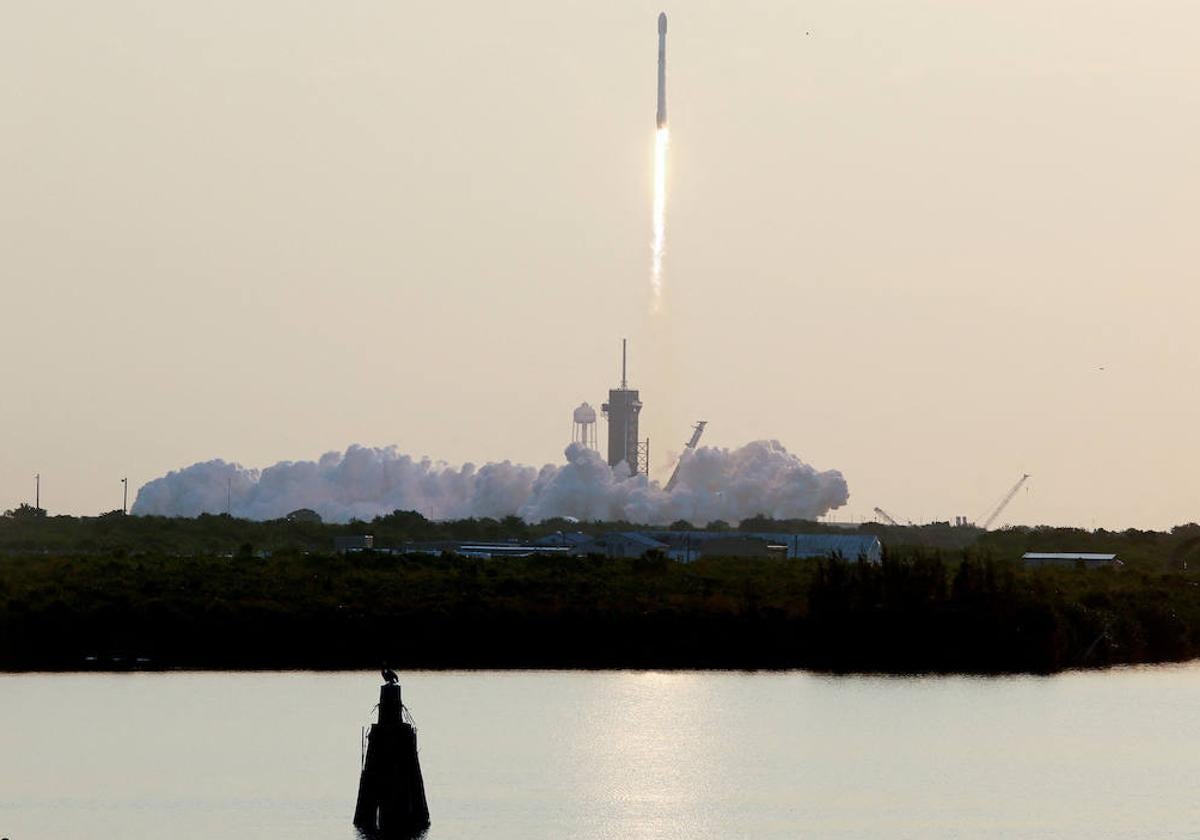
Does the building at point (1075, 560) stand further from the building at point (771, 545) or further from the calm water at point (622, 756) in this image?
the calm water at point (622, 756)

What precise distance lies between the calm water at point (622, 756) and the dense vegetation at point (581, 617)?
7195 millimetres

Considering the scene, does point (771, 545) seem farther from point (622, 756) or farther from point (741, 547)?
point (622, 756)

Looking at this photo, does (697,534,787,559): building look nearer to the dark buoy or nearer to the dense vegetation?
the dense vegetation

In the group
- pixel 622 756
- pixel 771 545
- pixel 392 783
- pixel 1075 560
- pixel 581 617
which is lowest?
pixel 622 756

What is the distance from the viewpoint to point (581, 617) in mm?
108062

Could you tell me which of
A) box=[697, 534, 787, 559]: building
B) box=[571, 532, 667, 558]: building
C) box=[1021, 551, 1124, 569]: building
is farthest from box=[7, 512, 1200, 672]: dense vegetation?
box=[697, 534, 787, 559]: building

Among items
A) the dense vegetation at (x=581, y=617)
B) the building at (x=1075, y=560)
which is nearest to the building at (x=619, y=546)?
the building at (x=1075, y=560)

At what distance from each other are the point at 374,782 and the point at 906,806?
1494 centimetres

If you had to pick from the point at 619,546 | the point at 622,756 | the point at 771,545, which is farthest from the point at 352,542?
the point at 622,756

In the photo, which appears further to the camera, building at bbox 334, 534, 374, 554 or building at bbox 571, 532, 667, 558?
building at bbox 334, 534, 374, 554

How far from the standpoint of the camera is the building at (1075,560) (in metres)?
143

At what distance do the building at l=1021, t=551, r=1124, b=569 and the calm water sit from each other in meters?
48.8

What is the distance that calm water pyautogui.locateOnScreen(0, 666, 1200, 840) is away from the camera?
61000 mm

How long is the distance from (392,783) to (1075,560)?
3891 inches
